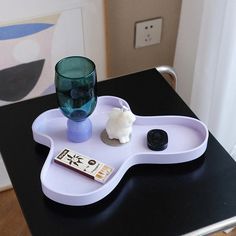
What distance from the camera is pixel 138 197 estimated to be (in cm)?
99

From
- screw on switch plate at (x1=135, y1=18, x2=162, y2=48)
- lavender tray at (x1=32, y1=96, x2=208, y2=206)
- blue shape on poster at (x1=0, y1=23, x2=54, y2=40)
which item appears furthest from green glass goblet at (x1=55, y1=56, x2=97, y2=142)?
screw on switch plate at (x1=135, y1=18, x2=162, y2=48)

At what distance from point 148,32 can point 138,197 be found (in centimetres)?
73

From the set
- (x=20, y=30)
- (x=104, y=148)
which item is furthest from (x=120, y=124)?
(x=20, y=30)

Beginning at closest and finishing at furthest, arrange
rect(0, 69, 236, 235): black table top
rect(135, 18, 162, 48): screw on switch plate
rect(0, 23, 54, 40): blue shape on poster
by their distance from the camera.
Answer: rect(0, 69, 236, 235): black table top → rect(0, 23, 54, 40): blue shape on poster → rect(135, 18, 162, 48): screw on switch plate

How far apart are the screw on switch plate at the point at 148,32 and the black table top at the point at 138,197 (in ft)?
1.83

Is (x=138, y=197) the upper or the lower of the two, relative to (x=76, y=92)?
lower

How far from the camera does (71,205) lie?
0.96 meters

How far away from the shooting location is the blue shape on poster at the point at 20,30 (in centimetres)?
137

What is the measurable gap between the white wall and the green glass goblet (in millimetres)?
463

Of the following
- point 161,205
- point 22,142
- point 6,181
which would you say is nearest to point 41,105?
point 22,142

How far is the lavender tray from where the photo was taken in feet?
3.19

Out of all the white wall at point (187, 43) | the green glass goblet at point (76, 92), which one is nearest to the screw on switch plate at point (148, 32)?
the white wall at point (187, 43)

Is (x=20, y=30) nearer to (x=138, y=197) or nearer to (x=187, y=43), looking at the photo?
(x=187, y=43)

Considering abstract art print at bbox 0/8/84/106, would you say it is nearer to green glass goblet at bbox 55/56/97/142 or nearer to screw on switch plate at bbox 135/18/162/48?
screw on switch plate at bbox 135/18/162/48
